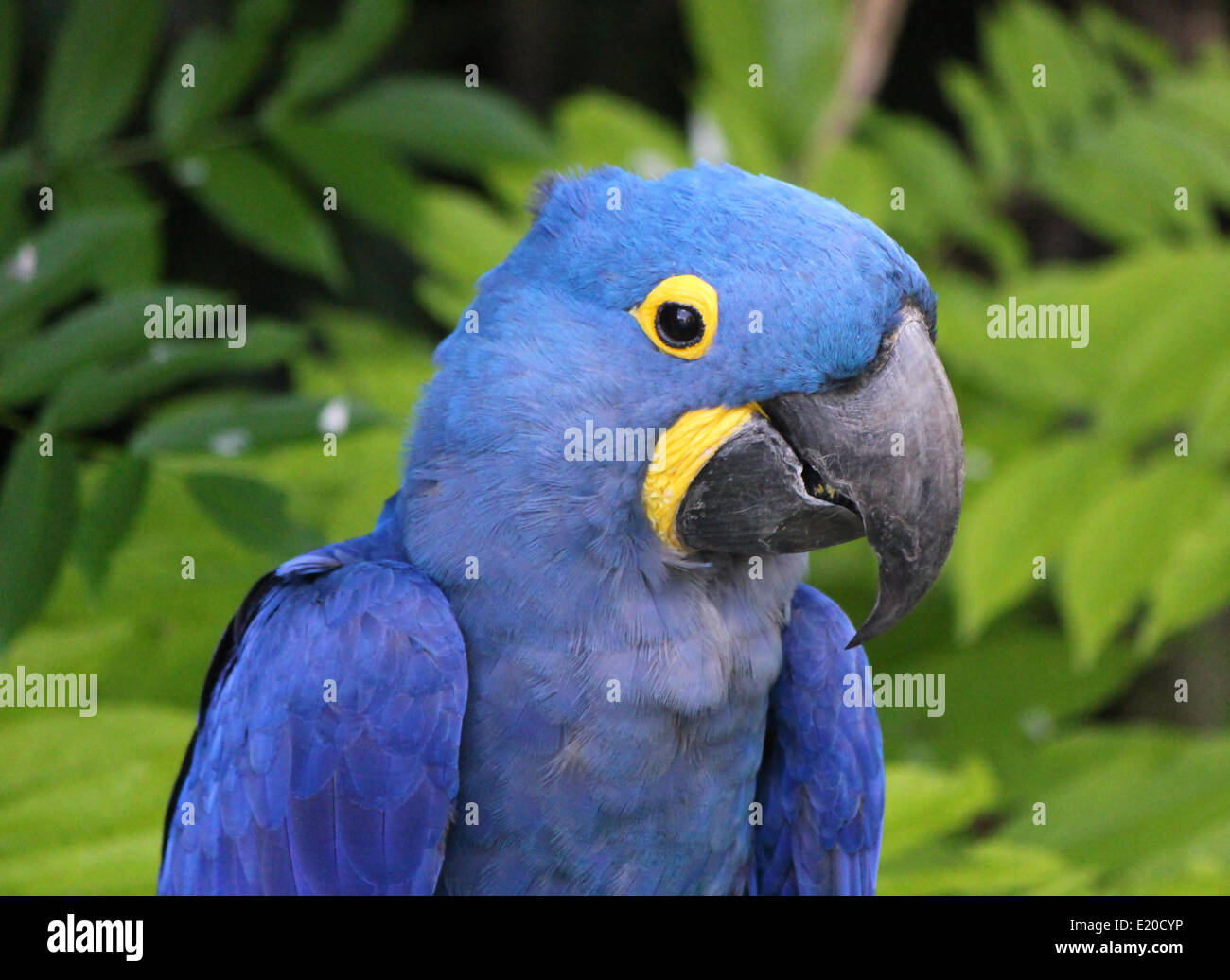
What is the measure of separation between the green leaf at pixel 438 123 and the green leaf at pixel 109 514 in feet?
2.82

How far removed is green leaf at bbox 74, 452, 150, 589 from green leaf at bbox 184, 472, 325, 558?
75 millimetres

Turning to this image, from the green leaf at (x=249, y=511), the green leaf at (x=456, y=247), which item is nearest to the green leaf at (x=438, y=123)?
the green leaf at (x=456, y=247)

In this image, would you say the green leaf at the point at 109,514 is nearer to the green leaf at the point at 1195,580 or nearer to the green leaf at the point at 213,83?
the green leaf at the point at 213,83

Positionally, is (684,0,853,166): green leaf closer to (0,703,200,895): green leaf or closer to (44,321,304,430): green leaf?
(44,321,304,430): green leaf

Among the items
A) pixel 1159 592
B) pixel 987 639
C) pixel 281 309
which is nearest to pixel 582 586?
pixel 1159 592

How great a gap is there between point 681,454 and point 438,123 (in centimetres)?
116

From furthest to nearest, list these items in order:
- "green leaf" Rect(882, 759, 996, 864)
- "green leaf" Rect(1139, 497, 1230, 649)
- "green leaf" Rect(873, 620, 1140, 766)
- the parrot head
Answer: "green leaf" Rect(873, 620, 1140, 766)
"green leaf" Rect(1139, 497, 1230, 649)
"green leaf" Rect(882, 759, 996, 864)
the parrot head

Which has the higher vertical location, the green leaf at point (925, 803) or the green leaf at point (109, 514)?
the green leaf at point (109, 514)

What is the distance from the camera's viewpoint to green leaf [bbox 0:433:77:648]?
1597 millimetres

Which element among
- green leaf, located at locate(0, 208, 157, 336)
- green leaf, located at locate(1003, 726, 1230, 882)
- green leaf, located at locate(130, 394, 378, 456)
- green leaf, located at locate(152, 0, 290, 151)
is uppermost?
green leaf, located at locate(152, 0, 290, 151)

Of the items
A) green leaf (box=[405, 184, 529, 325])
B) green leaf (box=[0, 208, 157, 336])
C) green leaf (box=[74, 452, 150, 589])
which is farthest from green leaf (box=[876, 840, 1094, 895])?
green leaf (box=[0, 208, 157, 336])

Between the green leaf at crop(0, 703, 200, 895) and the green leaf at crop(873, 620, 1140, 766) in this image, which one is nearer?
the green leaf at crop(0, 703, 200, 895)

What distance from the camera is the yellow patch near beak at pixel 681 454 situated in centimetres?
140
